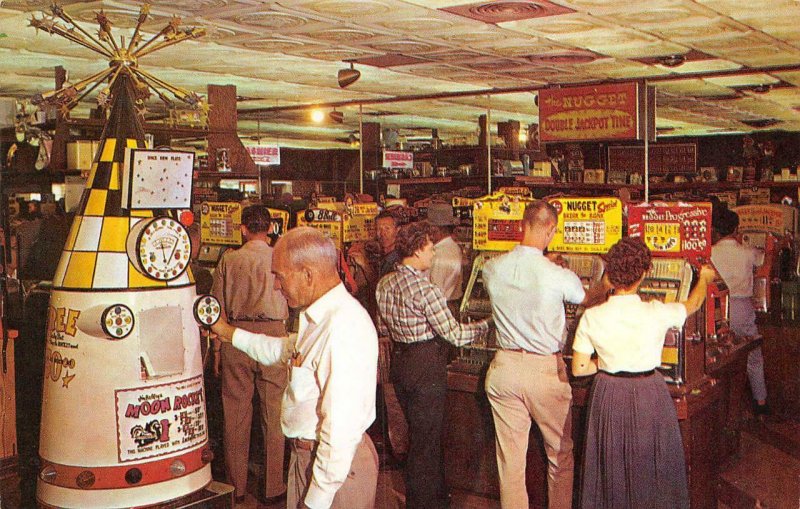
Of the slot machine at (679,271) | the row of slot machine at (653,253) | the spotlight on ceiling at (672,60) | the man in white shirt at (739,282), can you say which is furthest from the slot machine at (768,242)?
the slot machine at (679,271)

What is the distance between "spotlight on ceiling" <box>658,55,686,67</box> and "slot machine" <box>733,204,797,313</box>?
1.69m

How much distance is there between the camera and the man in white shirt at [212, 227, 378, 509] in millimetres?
2670

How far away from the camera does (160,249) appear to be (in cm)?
354

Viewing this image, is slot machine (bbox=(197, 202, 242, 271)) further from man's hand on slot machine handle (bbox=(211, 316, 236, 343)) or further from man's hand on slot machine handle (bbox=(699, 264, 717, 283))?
man's hand on slot machine handle (bbox=(699, 264, 717, 283))

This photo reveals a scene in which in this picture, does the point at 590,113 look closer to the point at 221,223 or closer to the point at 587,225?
the point at 587,225

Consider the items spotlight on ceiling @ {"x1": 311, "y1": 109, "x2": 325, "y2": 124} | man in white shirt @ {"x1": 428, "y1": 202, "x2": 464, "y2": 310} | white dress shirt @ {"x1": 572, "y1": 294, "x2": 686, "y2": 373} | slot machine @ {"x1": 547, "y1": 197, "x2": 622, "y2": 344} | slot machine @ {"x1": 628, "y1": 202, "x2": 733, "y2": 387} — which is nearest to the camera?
white dress shirt @ {"x1": 572, "y1": 294, "x2": 686, "y2": 373}

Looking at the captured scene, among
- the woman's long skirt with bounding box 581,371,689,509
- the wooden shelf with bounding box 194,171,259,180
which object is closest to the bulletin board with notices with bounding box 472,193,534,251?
the woman's long skirt with bounding box 581,371,689,509

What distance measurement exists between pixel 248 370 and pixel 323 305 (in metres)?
2.55

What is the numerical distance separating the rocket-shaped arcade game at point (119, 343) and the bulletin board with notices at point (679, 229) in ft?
8.43

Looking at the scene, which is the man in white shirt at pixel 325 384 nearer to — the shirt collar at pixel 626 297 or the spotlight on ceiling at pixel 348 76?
the shirt collar at pixel 626 297

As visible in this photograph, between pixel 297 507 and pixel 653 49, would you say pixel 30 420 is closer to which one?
pixel 297 507

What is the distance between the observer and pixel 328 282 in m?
A: 2.88

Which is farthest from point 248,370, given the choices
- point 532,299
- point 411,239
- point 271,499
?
point 532,299

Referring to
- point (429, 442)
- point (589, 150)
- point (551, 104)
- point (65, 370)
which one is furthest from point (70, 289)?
point (589, 150)
